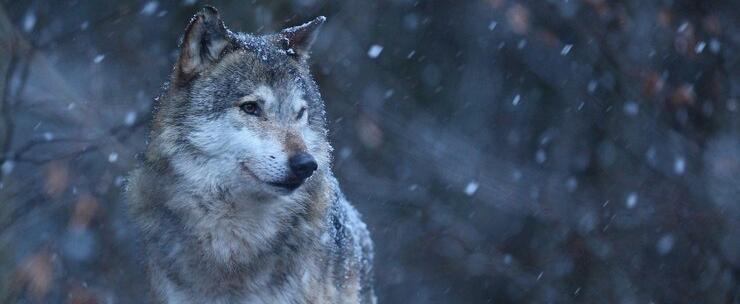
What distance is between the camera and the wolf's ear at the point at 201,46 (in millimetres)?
3684

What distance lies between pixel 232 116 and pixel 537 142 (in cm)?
470

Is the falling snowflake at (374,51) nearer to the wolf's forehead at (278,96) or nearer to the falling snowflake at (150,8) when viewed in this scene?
the falling snowflake at (150,8)

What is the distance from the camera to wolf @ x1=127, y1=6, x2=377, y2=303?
368 centimetres

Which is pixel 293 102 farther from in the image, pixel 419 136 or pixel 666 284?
pixel 666 284

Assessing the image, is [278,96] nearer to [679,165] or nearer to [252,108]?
[252,108]

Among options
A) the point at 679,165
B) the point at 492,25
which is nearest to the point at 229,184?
the point at 492,25

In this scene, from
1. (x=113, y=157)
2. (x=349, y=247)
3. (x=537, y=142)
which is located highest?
(x=349, y=247)

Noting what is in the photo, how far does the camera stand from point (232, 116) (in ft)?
12.1

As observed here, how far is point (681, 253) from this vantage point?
7.57 metres

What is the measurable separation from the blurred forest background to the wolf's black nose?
3085 millimetres

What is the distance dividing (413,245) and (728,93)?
2.76 meters


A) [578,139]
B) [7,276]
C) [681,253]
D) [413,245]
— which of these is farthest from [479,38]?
[7,276]

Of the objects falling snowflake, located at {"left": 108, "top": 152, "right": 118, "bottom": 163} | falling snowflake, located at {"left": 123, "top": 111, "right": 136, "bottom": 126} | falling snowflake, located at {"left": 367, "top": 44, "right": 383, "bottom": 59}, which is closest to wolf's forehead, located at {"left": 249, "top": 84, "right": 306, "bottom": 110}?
falling snowflake, located at {"left": 123, "top": 111, "right": 136, "bottom": 126}

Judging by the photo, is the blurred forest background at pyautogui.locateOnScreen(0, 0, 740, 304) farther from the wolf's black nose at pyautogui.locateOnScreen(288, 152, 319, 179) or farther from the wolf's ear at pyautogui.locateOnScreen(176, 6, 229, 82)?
the wolf's black nose at pyautogui.locateOnScreen(288, 152, 319, 179)
